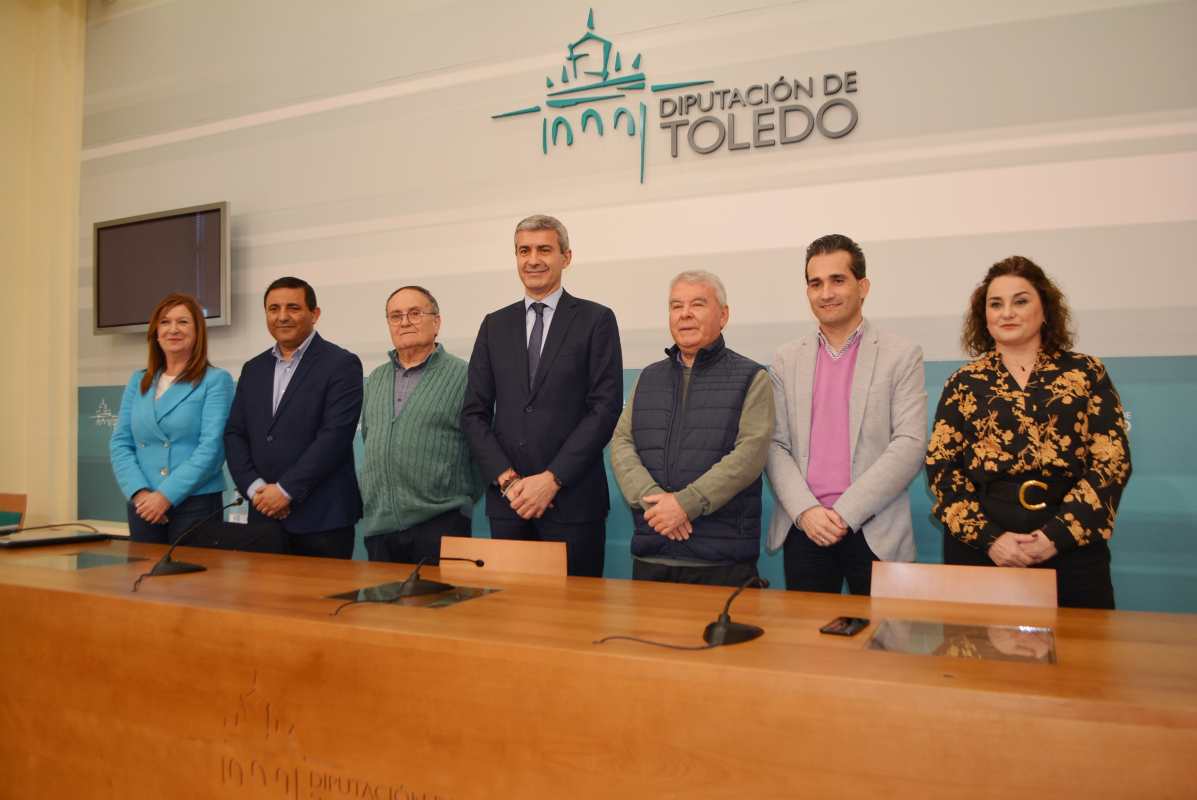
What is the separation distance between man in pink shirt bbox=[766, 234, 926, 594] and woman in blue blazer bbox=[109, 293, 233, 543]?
7.62ft

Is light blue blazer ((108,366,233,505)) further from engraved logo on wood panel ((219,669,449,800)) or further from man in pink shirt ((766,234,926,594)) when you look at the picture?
man in pink shirt ((766,234,926,594))

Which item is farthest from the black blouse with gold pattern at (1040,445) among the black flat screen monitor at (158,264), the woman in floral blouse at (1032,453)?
the black flat screen monitor at (158,264)

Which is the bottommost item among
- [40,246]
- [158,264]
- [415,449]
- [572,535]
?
[572,535]

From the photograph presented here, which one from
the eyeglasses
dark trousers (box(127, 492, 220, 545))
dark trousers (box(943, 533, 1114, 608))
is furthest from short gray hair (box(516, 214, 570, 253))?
dark trousers (box(943, 533, 1114, 608))

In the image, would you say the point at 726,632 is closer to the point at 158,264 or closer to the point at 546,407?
the point at 546,407

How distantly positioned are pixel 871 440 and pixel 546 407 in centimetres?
114

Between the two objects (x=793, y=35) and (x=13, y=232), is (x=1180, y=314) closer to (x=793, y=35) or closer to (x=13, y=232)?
(x=793, y=35)

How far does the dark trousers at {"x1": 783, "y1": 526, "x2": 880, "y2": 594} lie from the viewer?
285 centimetres

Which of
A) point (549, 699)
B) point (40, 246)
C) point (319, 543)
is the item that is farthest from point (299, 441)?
point (40, 246)

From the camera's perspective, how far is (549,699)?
1.50m

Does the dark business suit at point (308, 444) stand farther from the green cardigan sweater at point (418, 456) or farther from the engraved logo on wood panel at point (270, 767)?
the engraved logo on wood panel at point (270, 767)

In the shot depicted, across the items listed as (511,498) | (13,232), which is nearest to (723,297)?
(511,498)

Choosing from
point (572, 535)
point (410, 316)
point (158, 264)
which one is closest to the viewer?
point (572, 535)

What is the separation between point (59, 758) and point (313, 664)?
788mm
